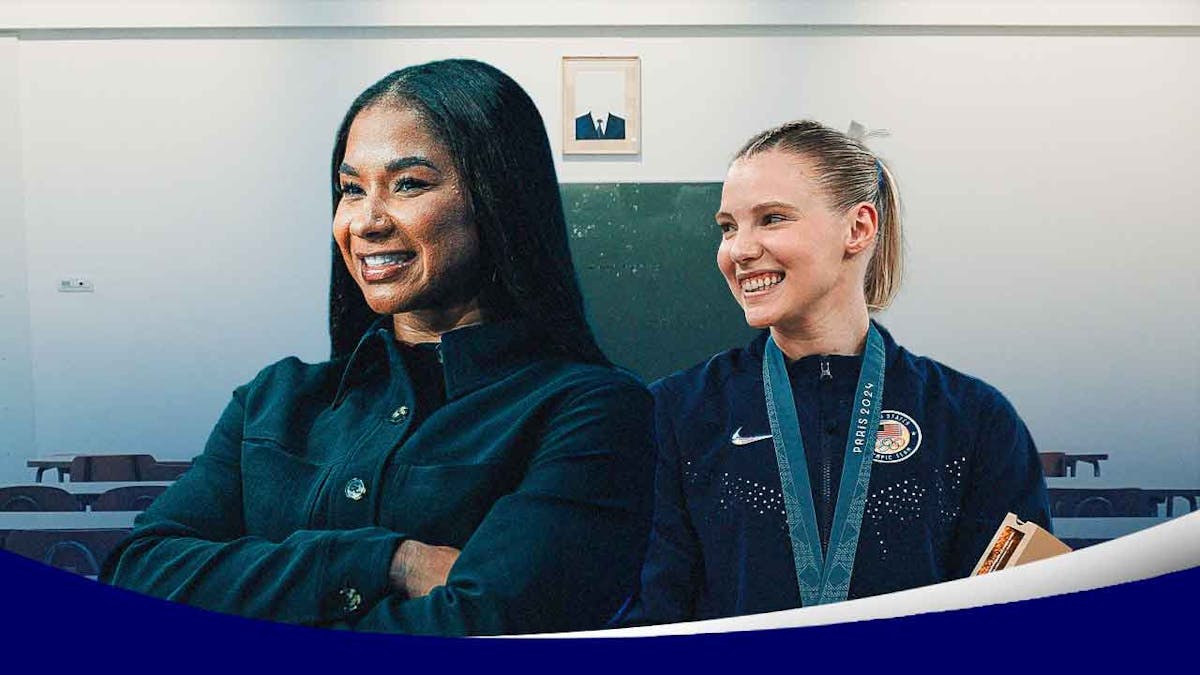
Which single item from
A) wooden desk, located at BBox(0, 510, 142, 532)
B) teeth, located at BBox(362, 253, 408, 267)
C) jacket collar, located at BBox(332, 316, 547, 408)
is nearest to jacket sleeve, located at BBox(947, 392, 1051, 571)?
jacket collar, located at BBox(332, 316, 547, 408)

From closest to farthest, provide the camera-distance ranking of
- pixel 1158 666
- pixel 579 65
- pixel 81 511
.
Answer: pixel 1158 666 < pixel 579 65 < pixel 81 511

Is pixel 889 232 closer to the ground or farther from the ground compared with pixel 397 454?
farther from the ground

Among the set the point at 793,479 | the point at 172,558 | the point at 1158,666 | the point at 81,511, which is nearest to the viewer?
the point at 1158,666

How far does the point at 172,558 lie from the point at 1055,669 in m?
1.21

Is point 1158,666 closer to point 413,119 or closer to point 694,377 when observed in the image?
point 694,377

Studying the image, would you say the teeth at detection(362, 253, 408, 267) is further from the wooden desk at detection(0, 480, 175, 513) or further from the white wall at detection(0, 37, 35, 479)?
the white wall at detection(0, 37, 35, 479)

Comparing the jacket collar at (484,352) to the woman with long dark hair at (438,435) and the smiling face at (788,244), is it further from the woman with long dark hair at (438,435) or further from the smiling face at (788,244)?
the smiling face at (788,244)

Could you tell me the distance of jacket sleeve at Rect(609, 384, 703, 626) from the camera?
156 centimetres

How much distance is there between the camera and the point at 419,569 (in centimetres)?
144

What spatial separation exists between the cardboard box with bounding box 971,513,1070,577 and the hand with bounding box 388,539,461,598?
806 millimetres

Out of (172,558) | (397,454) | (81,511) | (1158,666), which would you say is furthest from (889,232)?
(81,511)

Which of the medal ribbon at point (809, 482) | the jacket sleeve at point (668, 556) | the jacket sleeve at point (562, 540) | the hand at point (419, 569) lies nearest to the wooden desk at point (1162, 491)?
the medal ribbon at point (809, 482)

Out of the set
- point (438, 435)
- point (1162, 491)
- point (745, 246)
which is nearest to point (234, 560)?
point (438, 435)

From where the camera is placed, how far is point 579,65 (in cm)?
196
